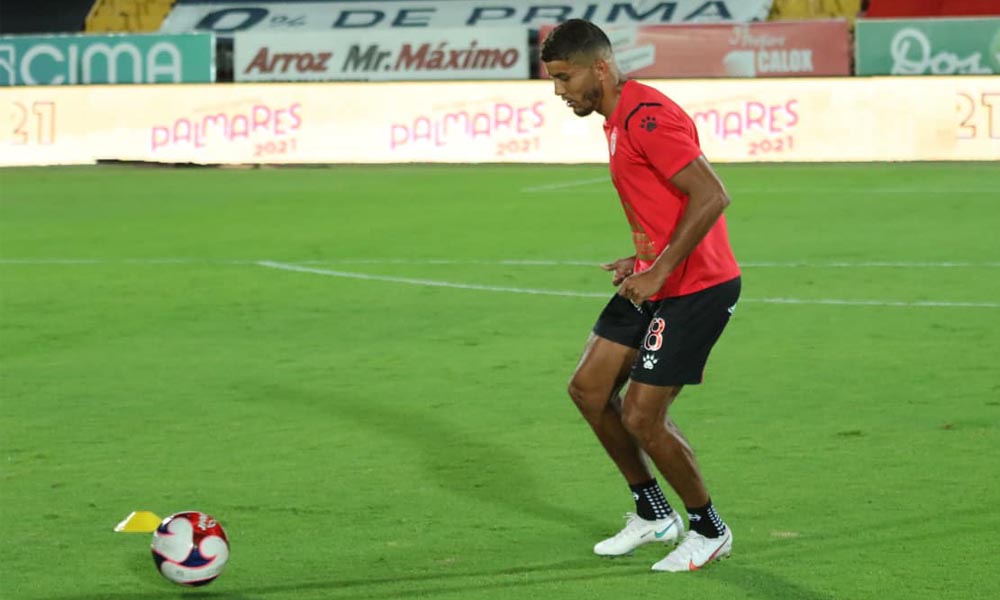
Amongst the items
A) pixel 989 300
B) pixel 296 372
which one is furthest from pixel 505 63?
pixel 296 372

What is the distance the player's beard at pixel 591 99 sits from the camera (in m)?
5.97

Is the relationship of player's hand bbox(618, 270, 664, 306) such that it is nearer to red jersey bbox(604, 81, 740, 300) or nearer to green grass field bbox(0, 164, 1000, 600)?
red jersey bbox(604, 81, 740, 300)

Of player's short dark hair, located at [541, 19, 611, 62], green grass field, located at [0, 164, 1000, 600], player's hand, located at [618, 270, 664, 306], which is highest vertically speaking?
player's short dark hair, located at [541, 19, 611, 62]

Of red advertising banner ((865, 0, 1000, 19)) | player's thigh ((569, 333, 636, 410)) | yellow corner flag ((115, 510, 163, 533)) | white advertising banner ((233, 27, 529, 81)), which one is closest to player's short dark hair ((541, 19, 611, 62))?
player's thigh ((569, 333, 636, 410))

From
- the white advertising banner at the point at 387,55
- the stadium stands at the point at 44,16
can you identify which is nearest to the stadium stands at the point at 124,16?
the stadium stands at the point at 44,16

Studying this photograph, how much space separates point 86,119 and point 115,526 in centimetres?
2336

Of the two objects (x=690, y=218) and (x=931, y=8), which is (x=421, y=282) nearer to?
(x=690, y=218)

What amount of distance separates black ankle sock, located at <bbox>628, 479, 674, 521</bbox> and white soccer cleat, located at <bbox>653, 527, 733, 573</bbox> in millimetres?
226

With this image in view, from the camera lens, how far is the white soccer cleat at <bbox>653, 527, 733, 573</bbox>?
6.07 metres

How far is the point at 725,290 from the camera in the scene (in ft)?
20.0

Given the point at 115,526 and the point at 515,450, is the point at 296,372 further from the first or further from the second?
the point at 115,526

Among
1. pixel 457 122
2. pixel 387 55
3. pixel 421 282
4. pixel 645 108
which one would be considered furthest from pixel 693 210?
pixel 387 55

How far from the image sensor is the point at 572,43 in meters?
5.91

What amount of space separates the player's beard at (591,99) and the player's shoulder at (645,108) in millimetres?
79
